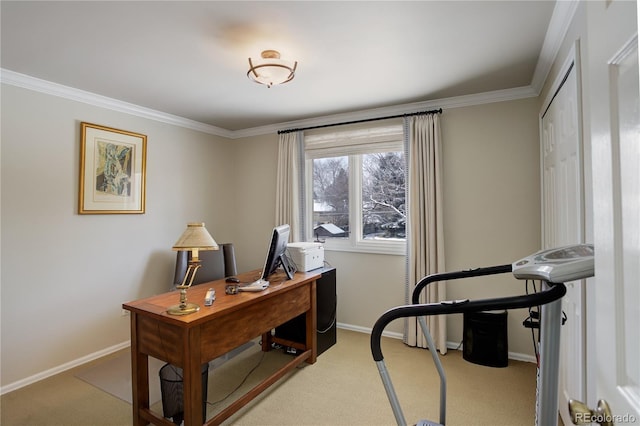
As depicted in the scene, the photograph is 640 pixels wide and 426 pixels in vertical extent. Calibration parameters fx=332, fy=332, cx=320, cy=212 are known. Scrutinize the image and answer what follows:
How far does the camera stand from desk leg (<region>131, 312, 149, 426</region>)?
211 centimetres

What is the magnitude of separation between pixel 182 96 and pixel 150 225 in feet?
4.81

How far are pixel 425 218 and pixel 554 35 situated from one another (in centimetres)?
179

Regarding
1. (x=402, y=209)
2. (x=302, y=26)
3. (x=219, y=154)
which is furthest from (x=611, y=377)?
(x=219, y=154)

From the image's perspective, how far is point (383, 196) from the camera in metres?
3.82

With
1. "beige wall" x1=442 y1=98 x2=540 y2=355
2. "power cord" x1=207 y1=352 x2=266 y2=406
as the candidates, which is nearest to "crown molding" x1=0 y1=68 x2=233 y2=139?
"power cord" x1=207 y1=352 x2=266 y2=406

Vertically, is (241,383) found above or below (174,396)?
below

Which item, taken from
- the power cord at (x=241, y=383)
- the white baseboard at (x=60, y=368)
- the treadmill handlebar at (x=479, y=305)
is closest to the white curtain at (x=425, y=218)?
the power cord at (x=241, y=383)

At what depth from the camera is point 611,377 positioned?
0.65 meters

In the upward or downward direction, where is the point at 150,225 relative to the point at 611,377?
upward

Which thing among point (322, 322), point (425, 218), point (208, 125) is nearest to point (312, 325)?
point (322, 322)

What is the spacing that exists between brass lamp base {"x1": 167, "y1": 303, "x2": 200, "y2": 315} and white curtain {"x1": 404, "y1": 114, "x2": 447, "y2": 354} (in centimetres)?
221

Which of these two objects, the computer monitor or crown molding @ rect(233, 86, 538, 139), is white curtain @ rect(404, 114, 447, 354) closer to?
crown molding @ rect(233, 86, 538, 139)

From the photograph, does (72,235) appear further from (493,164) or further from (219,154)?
(493,164)

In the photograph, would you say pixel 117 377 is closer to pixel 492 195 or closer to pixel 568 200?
pixel 568 200
